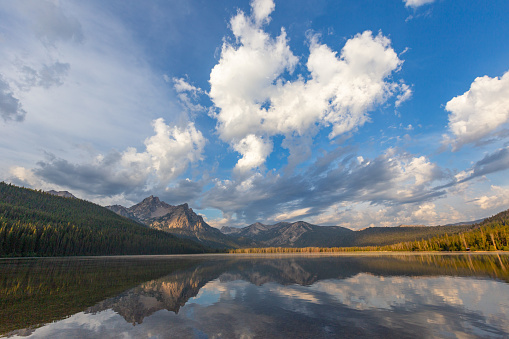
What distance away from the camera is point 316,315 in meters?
18.0

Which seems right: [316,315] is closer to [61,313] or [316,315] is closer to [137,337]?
[137,337]

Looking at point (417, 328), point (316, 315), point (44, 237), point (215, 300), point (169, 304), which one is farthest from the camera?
point (44, 237)

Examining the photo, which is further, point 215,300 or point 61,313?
point 215,300

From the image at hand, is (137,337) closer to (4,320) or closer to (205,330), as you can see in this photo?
(205,330)

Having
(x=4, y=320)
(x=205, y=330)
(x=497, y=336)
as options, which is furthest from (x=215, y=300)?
(x=497, y=336)

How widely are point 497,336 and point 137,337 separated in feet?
68.1

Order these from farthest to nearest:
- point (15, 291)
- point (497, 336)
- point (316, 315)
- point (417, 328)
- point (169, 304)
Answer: point (15, 291)
point (169, 304)
point (316, 315)
point (417, 328)
point (497, 336)

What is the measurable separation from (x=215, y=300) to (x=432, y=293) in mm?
23921

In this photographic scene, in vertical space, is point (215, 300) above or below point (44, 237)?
below

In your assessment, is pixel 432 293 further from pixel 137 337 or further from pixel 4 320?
pixel 4 320

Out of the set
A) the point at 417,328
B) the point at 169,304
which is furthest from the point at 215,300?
the point at 417,328

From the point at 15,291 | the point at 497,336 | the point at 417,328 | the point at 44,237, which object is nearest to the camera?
the point at 497,336

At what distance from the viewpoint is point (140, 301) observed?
909 inches

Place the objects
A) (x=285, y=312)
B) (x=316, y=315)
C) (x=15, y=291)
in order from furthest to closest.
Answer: (x=15, y=291), (x=285, y=312), (x=316, y=315)
